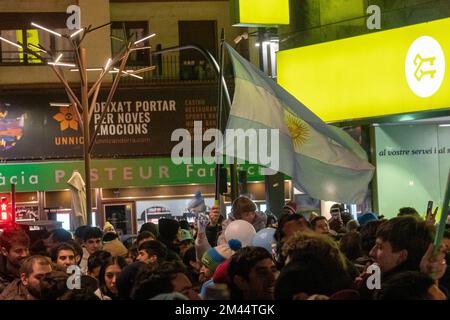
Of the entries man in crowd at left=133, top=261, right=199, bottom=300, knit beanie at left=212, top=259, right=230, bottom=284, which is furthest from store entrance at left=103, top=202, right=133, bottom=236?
man in crowd at left=133, top=261, right=199, bottom=300

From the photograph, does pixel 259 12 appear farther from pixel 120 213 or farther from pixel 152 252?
pixel 120 213

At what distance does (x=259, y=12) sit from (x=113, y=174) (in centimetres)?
1249

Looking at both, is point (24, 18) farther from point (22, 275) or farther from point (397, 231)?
point (397, 231)

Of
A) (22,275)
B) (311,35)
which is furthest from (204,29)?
(22,275)

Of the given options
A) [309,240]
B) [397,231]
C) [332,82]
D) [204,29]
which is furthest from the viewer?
[204,29]

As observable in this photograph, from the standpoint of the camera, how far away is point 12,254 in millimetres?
9641

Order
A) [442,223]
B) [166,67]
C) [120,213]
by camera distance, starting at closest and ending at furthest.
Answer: [442,223] < [120,213] < [166,67]

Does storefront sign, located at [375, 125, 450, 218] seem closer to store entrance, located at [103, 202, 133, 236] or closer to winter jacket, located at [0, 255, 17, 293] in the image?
winter jacket, located at [0, 255, 17, 293]

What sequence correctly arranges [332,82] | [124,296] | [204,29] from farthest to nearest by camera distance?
1. [204,29]
2. [332,82]
3. [124,296]

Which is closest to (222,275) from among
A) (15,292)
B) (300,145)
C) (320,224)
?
(15,292)

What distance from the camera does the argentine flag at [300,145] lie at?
1048 centimetres

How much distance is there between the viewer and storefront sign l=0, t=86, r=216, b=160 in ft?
106
